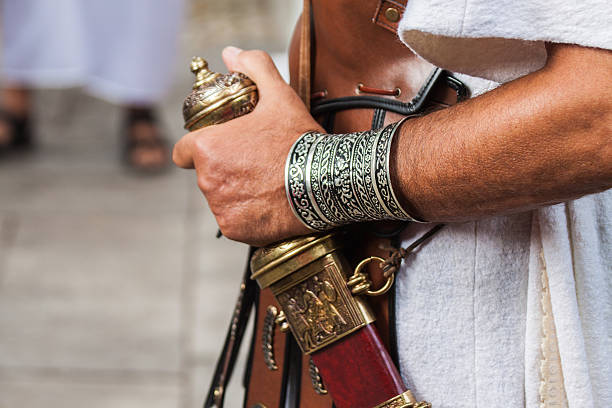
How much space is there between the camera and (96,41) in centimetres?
316

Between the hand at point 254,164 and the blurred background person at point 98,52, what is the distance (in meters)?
2.50

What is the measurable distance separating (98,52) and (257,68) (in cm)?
259

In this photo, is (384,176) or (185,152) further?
(185,152)

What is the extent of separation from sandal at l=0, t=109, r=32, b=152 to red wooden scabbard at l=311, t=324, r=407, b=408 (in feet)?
9.21

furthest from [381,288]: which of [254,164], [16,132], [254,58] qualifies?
[16,132]

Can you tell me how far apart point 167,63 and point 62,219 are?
32.1 inches

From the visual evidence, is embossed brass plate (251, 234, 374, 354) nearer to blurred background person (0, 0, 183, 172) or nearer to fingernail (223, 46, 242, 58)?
fingernail (223, 46, 242, 58)

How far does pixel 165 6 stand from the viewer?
3.11 m

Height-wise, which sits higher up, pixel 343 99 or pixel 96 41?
pixel 96 41

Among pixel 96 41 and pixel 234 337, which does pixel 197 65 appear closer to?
pixel 234 337

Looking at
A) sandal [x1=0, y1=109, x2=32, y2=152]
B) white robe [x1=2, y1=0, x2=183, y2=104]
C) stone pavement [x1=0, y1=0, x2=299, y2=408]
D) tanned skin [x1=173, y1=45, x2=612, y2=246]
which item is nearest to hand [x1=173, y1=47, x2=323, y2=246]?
tanned skin [x1=173, y1=45, x2=612, y2=246]

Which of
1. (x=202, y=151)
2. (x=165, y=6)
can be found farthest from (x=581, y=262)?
(x=165, y=6)

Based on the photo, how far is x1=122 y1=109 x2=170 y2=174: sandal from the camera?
3178 millimetres

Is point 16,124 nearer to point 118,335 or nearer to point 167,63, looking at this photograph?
point 167,63
